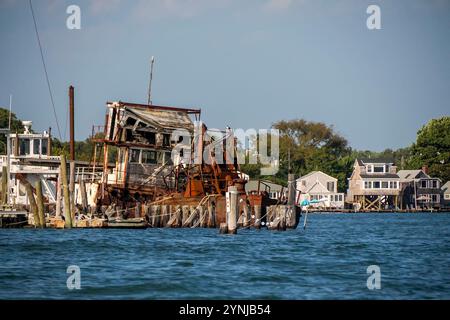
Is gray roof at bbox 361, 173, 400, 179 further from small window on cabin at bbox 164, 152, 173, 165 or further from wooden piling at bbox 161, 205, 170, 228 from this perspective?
wooden piling at bbox 161, 205, 170, 228

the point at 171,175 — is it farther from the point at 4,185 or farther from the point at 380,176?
the point at 380,176

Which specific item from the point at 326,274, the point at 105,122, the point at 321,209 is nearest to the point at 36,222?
the point at 105,122

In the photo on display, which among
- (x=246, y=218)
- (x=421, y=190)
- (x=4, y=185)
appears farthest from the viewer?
(x=421, y=190)

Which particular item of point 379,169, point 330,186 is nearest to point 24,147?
point 379,169

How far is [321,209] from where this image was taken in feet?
435

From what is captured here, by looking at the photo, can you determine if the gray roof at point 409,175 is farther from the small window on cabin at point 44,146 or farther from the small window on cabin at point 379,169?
the small window on cabin at point 44,146

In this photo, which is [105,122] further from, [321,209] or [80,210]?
[321,209]

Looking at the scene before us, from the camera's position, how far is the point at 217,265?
109ft

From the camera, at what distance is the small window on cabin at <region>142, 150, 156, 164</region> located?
202 ft

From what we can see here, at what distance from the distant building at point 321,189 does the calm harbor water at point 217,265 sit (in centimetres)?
8529

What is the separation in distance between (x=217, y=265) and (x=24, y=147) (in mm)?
37946

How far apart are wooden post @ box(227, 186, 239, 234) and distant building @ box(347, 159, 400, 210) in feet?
294

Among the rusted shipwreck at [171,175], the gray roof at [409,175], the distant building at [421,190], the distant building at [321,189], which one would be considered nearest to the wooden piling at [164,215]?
the rusted shipwreck at [171,175]
